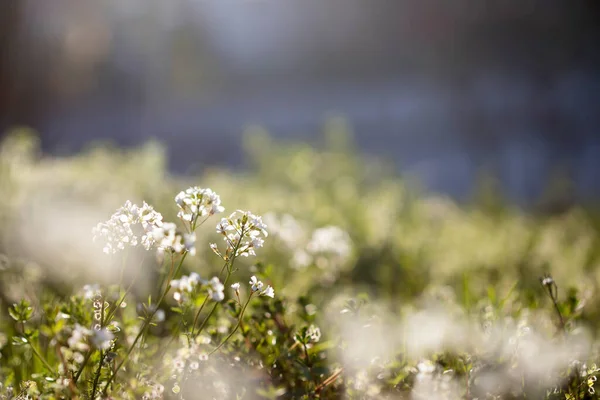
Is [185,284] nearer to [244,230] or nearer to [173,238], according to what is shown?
[173,238]

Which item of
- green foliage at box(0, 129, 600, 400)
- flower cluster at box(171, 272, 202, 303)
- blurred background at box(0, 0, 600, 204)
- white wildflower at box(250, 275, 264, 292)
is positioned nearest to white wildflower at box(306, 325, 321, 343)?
green foliage at box(0, 129, 600, 400)

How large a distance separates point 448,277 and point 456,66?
7.32 meters

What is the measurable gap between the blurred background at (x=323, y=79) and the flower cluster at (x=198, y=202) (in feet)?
22.5

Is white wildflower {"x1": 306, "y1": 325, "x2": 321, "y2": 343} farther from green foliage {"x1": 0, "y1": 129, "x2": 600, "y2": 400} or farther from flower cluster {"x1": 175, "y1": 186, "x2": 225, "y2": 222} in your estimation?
flower cluster {"x1": 175, "y1": 186, "x2": 225, "y2": 222}

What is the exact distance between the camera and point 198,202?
50.8 inches

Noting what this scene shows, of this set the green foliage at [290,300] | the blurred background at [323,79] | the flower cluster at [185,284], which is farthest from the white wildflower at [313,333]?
the blurred background at [323,79]

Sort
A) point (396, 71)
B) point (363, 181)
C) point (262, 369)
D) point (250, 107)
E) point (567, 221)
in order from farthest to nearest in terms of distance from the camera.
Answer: point (250, 107), point (396, 71), point (363, 181), point (567, 221), point (262, 369)

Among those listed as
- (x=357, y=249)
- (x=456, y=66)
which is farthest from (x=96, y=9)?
(x=357, y=249)

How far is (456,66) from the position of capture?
944 cm

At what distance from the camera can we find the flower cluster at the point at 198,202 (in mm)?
1283

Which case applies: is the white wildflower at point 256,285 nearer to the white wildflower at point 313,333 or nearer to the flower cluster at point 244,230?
the flower cluster at point 244,230

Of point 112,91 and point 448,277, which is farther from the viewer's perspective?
point 112,91

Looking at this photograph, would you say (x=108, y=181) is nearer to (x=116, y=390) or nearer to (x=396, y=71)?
(x=116, y=390)

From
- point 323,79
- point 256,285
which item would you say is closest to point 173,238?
point 256,285
